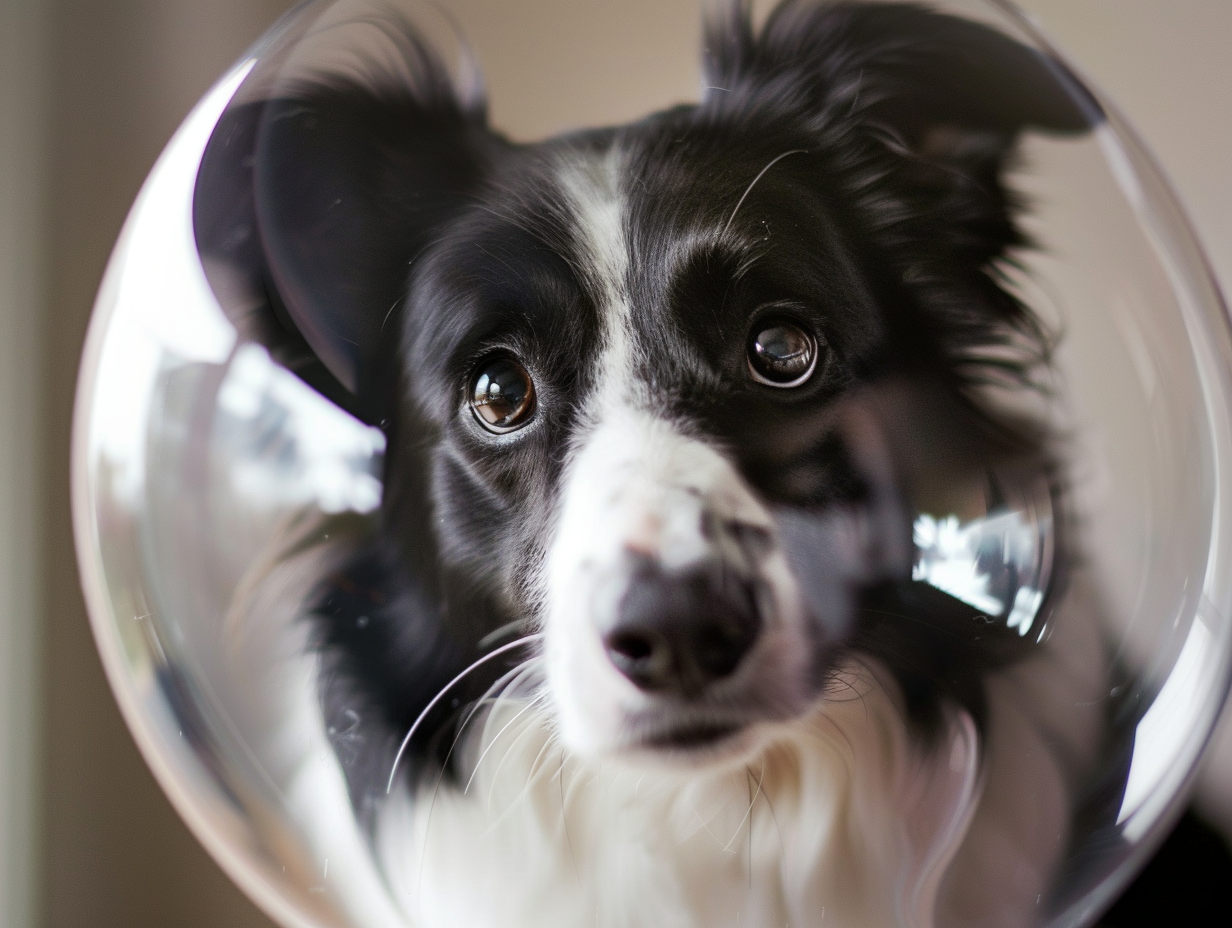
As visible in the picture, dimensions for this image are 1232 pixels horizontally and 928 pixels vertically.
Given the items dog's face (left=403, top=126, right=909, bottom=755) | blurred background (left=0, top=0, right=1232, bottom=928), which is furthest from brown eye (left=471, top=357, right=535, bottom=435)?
blurred background (left=0, top=0, right=1232, bottom=928)

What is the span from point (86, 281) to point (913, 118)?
870 millimetres

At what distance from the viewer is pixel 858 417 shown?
425 millimetres

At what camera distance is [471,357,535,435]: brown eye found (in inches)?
16.6

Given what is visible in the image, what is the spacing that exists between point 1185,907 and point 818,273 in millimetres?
729

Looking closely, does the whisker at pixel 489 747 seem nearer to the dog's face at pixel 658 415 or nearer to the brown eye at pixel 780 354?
the dog's face at pixel 658 415

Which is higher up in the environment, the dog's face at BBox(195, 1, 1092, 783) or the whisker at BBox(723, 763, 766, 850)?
the dog's face at BBox(195, 1, 1092, 783)

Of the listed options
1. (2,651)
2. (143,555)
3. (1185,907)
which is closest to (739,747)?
(143,555)

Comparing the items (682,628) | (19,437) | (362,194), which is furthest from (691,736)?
(19,437)

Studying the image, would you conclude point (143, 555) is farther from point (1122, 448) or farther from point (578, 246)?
point (1122, 448)

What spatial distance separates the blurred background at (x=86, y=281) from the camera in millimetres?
901

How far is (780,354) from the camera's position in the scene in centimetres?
41

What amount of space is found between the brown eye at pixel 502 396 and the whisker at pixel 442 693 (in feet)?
0.31

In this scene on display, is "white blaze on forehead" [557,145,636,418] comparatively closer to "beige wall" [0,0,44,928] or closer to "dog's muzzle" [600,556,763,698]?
"dog's muzzle" [600,556,763,698]

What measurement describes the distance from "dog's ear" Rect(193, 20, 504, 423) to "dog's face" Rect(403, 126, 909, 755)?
0.06 ft
